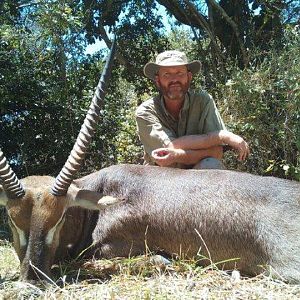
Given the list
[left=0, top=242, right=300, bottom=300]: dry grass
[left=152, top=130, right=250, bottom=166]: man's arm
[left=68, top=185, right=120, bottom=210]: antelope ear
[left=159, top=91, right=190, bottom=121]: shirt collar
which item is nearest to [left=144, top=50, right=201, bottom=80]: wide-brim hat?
[left=159, top=91, right=190, bottom=121]: shirt collar

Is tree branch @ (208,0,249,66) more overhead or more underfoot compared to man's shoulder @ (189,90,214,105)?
more overhead

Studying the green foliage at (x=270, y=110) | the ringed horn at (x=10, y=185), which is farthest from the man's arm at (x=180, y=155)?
the green foliage at (x=270, y=110)

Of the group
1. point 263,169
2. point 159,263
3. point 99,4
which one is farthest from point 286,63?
point 159,263

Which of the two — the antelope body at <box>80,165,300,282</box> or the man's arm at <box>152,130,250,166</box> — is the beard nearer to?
the man's arm at <box>152,130,250,166</box>

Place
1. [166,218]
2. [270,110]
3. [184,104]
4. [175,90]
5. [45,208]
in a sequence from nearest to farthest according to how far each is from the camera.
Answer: [45,208] < [166,218] < [175,90] < [184,104] < [270,110]

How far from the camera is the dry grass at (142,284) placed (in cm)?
355

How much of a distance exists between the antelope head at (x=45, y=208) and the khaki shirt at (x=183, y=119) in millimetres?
→ 1556

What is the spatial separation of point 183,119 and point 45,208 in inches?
101

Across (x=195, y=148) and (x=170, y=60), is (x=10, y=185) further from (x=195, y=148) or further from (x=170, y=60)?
(x=170, y=60)

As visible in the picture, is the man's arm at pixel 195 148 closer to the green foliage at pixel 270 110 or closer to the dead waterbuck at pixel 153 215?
the dead waterbuck at pixel 153 215

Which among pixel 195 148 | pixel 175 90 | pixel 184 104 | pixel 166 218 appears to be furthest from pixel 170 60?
pixel 166 218

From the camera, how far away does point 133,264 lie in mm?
4348

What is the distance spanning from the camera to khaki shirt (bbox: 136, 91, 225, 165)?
6121 mm

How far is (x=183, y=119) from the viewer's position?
622 centimetres
